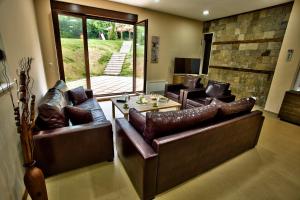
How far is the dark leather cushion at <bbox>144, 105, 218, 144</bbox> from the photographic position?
4.71ft

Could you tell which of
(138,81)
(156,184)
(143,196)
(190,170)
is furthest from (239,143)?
(138,81)

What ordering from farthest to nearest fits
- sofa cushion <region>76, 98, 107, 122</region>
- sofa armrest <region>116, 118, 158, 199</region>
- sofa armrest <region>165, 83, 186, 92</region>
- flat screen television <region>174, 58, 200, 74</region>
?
flat screen television <region>174, 58, 200, 74</region>
sofa armrest <region>165, 83, 186, 92</region>
sofa cushion <region>76, 98, 107, 122</region>
sofa armrest <region>116, 118, 158, 199</region>

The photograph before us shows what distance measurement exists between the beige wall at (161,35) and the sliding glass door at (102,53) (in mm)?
259

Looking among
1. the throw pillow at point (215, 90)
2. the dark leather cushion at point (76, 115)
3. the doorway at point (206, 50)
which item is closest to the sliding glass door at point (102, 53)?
the throw pillow at point (215, 90)

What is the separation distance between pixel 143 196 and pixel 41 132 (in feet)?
4.14

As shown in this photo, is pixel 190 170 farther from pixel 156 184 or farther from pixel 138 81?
pixel 138 81

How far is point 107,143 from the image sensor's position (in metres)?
1.92

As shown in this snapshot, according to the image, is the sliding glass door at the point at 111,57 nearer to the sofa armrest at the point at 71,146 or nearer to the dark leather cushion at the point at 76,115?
the dark leather cushion at the point at 76,115

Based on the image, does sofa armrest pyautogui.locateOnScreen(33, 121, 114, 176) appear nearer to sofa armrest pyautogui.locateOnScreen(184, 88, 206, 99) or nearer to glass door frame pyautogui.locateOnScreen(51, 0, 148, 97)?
sofa armrest pyautogui.locateOnScreen(184, 88, 206, 99)

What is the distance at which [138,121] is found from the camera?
1.71 meters

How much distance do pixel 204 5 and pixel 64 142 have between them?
4.66 m

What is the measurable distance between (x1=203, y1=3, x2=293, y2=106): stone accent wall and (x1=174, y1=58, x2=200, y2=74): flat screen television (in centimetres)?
73

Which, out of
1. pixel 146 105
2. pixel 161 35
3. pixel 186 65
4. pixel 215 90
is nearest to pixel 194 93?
pixel 215 90

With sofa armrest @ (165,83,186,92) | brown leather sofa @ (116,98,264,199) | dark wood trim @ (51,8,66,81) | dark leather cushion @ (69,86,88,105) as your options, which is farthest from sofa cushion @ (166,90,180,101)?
dark wood trim @ (51,8,66,81)
